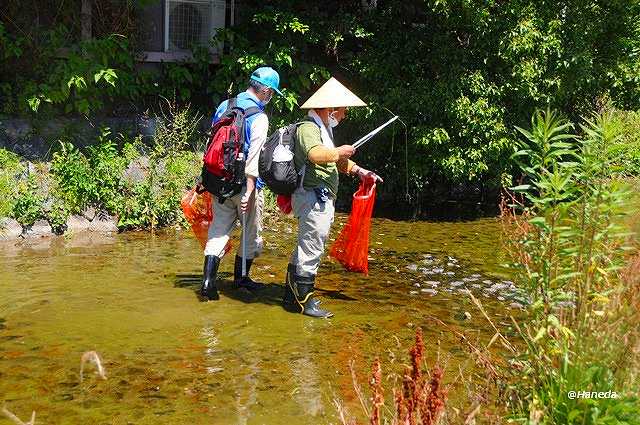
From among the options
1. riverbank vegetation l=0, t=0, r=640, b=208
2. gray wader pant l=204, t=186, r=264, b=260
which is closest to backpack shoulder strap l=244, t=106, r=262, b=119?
gray wader pant l=204, t=186, r=264, b=260

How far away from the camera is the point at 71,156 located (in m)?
11.2

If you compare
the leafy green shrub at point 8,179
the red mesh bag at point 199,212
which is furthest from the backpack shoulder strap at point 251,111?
the leafy green shrub at point 8,179

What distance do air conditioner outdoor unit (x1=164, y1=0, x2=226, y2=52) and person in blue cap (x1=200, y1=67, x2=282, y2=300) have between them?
20.7 feet

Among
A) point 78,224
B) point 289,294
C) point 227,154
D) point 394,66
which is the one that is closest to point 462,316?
point 289,294

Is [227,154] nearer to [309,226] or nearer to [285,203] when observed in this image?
[285,203]

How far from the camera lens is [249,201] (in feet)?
27.2

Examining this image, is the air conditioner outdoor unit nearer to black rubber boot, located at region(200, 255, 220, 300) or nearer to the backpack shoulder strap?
the backpack shoulder strap

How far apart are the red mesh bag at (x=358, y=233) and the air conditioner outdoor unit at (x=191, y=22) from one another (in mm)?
6622

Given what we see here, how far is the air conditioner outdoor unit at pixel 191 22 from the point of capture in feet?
46.5

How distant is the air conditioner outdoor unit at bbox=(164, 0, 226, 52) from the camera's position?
14172 millimetres

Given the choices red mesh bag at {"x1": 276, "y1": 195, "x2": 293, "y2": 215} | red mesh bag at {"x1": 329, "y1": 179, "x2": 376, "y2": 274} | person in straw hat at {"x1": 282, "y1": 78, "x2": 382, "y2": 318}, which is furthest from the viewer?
red mesh bag at {"x1": 329, "y1": 179, "x2": 376, "y2": 274}

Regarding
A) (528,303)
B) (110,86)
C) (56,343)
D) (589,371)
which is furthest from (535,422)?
(110,86)

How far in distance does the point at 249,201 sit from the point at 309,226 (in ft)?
2.76

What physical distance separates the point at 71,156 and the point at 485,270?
5.29 metres
